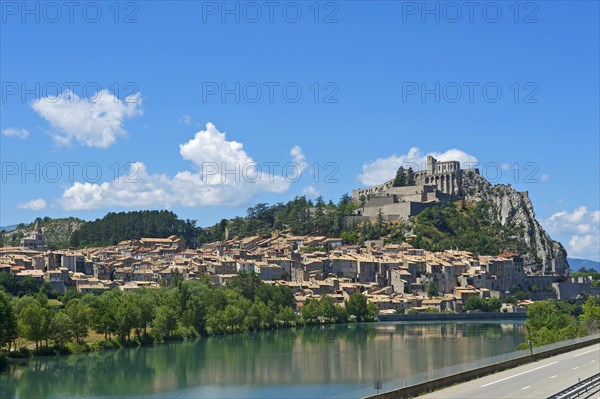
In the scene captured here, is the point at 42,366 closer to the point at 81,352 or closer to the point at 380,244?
the point at 81,352

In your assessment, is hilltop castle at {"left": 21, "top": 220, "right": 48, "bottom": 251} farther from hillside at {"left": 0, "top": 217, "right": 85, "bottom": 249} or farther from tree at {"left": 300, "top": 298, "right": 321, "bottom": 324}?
tree at {"left": 300, "top": 298, "right": 321, "bottom": 324}

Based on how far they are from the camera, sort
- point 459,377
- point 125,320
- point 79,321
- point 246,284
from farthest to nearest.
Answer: point 246,284 → point 125,320 → point 79,321 → point 459,377

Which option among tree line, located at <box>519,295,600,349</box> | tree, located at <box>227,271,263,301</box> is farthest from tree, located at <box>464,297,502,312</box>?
tree line, located at <box>519,295,600,349</box>

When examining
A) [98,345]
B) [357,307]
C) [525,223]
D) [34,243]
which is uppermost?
[525,223]

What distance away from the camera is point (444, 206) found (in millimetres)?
107750

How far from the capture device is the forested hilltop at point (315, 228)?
103500mm

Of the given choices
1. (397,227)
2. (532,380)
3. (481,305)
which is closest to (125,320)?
(532,380)

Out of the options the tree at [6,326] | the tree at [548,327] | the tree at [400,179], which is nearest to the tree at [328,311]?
the tree at [548,327]

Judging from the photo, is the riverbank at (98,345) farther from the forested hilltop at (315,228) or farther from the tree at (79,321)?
the forested hilltop at (315,228)

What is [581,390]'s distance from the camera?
1953 centimetres

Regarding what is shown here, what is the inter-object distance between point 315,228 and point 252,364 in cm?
7076

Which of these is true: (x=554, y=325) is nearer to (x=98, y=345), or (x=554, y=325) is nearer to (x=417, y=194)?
(x=98, y=345)

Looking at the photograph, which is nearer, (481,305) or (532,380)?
(532,380)

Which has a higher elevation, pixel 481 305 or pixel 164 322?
pixel 164 322
